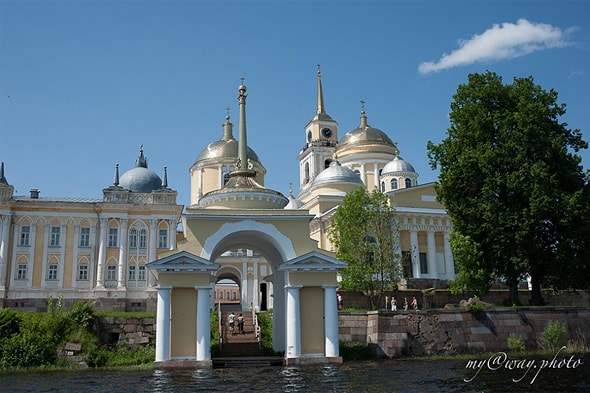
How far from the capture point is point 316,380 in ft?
64.4

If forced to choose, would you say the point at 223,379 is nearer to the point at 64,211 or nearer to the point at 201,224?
the point at 201,224

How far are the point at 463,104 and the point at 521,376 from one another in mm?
18285

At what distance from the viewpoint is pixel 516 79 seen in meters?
33.4

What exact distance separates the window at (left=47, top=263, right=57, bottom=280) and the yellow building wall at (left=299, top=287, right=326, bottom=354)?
3048 cm

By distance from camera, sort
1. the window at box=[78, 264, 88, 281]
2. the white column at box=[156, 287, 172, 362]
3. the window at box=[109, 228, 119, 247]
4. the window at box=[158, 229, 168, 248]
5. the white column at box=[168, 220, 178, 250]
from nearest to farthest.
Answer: the white column at box=[156, 287, 172, 362] → the window at box=[78, 264, 88, 281] → the window at box=[109, 228, 119, 247] → the window at box=[158, 229, 168, 248] → the white column at box=[168, 220, 178, 250]

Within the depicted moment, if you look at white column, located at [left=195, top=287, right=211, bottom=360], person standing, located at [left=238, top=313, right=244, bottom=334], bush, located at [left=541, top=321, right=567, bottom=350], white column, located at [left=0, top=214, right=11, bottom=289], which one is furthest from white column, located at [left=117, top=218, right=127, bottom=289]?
bush, located at [left=541, top=321, right=567, bottom=350]

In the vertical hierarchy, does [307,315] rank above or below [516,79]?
below

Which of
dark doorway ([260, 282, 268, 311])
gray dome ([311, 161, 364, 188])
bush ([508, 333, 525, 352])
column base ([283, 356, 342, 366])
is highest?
gray dome ([311, 161, 364, 188])

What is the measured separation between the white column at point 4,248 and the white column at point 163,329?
28.8 metres

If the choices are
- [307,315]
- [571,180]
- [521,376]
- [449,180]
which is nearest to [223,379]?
[307,315]

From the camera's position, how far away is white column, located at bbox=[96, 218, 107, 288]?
49312 millimetres

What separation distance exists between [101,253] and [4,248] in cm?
736

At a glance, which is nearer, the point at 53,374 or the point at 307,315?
the point at 53,374

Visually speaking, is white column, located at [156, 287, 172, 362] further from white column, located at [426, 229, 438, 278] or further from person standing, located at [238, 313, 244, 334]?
white column, located at [426, 229, 438, 278]
